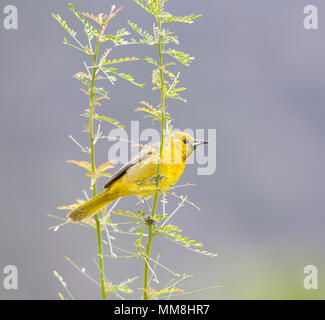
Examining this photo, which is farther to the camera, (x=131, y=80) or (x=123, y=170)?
(x=123, y=170)

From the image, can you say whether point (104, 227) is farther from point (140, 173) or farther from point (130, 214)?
point (140, 173)

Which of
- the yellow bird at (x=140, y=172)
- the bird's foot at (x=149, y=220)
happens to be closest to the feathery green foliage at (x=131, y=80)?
the bird's foot at (x=149, y=220)

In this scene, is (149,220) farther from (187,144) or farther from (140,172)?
(187,144)

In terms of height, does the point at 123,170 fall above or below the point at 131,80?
below

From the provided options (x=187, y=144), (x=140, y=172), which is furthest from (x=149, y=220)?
(x=187, y=144)

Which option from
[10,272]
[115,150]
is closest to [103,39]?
[115,150]

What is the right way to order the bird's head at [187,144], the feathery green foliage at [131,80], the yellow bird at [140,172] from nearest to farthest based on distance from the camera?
the feathery green foliage at [131,80], the yellow bird at [140,172], the bird's head at [187,144]

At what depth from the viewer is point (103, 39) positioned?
2.03 ft

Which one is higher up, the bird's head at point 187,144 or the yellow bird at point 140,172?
the bird's head at point 187,144

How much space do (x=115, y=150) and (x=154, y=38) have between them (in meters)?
0.21

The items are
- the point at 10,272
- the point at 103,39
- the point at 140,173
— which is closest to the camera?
the point at 103,39

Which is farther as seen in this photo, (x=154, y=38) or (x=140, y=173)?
(x=140, y=173)

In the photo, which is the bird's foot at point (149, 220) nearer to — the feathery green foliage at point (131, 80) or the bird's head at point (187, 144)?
the feathery green foliage at point (131, 80)
